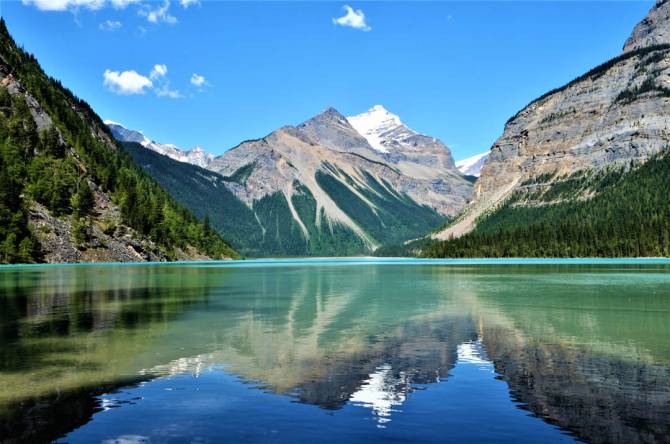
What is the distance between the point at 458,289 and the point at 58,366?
57.3 meters

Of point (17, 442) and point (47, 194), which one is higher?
point (47, 194)

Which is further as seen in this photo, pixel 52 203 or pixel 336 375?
pixel 52 203

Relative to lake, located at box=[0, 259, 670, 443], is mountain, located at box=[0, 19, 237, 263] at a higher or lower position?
higher

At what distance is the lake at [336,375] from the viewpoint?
18.0m

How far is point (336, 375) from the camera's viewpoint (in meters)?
25.4

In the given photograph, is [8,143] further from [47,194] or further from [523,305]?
[523,305]

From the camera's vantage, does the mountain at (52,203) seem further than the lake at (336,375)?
Yes

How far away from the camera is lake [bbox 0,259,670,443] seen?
1802 cm

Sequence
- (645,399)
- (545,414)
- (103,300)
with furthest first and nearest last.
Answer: (103,300) < (645,399) < (545,414)

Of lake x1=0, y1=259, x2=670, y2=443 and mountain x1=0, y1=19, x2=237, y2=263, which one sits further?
mountain x1=0, y1=19, x2=237, y2=263

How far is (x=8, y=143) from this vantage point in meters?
168

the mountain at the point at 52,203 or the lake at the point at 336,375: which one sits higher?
the mountain at the point at 52,203

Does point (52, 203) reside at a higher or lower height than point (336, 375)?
higher

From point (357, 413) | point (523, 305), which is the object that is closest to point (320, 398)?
point (357, 413)
